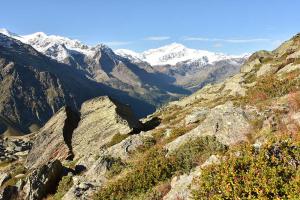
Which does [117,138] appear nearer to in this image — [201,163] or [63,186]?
[63,186]

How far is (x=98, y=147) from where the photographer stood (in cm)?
3906

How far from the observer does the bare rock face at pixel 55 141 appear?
41000 millimetres

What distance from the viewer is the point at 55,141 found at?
42.7 metres

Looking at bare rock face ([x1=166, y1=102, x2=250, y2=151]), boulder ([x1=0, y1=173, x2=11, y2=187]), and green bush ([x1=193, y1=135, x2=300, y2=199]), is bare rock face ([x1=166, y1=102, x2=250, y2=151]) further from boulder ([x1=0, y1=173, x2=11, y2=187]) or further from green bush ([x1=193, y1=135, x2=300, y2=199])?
boulder ([x1=0, y1=173, x2=11, y2=187])

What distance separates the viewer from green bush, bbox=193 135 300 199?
15.2 meters

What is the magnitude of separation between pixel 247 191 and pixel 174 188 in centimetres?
521

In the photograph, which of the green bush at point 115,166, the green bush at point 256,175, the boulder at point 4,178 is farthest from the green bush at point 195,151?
the boulder at point 4,178

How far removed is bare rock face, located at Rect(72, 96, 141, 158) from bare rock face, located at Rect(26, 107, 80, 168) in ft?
2.61

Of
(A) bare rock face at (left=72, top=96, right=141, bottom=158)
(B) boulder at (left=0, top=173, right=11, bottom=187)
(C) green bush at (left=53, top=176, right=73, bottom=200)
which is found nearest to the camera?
(C) green bush at (left=53, top=176, right=73, bottom=200)

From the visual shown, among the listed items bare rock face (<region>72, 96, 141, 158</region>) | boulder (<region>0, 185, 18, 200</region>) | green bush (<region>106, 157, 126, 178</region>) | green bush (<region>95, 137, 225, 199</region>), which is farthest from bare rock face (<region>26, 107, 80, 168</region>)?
Answer: green bush (<region>95, 137, 225, 199</region>)

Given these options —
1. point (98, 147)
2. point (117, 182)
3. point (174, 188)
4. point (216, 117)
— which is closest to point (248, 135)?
point (216, 117)

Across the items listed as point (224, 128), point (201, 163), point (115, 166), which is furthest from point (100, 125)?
point (201, 163)

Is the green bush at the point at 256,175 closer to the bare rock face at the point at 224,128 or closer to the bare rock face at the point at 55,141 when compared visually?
the bare rock face at the point at 224,128

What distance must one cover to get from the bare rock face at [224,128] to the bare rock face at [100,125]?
42.4 ft
